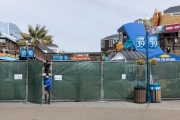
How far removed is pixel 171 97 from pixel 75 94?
507cm

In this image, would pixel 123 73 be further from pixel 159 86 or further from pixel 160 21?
→ pixel 160 21

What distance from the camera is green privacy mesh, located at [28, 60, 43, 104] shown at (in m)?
13.8

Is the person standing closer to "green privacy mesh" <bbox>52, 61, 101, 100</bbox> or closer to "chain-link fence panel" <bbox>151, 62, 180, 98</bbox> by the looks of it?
"green privacy mesh" <bbox>52, 61, 101, 100</bbox>

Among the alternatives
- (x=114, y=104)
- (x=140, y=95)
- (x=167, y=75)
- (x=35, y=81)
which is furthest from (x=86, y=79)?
(x=167, y=75)

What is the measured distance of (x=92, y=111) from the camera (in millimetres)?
11797

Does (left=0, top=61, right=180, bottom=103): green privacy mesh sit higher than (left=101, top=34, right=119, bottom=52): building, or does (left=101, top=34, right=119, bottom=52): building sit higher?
(left=101, top=34, right=119, bottom=52): building

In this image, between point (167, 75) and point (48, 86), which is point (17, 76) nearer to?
point (48, 86)

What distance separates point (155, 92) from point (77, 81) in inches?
154

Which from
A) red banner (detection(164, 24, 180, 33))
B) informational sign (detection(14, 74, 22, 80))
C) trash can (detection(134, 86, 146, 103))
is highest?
red banner (detection(164, 24, 180, 33))

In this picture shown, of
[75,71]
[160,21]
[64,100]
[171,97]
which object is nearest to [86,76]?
[75,71]

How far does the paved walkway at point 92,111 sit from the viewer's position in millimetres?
10484

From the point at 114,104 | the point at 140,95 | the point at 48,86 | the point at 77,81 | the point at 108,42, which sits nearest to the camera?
the point at 48,86

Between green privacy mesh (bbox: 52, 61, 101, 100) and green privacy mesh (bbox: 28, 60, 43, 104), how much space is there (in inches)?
31.6

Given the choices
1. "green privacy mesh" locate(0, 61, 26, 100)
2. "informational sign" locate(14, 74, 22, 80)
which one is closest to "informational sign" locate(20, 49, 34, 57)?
"green privacy mesh" locate(0, 61, 26, 100)
